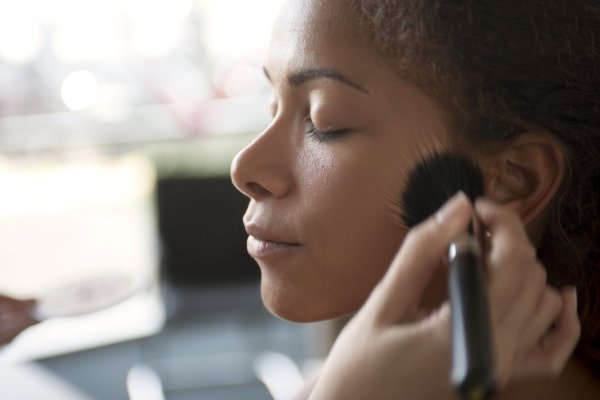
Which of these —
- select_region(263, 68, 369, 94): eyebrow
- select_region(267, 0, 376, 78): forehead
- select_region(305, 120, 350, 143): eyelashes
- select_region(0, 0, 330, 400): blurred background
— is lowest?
select_region(0, 0, 330, 400): blurred background

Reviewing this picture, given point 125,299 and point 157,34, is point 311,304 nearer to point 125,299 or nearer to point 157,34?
point 125,299

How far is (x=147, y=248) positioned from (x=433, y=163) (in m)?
2.36

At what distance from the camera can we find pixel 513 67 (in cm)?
54

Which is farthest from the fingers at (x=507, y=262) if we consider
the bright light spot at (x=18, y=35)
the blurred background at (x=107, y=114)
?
the bright light spot at (x=18, y=35)

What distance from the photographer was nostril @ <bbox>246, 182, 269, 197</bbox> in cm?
58

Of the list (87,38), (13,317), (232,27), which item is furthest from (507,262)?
(87,38)

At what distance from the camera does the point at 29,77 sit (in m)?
2.97

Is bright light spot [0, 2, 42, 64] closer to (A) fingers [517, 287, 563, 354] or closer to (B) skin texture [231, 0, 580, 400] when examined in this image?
(B) skin texture [231, 0, 580, 400]

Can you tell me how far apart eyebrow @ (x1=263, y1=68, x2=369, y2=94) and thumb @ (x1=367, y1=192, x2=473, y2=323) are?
0.16 m

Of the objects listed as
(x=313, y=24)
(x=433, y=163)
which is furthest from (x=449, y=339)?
(x=313, y=24)

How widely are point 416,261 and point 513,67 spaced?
194 mm

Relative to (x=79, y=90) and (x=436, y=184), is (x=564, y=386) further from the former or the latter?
(x=79, y=90)

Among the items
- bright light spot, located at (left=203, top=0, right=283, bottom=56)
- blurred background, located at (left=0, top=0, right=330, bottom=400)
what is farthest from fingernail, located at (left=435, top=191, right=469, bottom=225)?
bright light spot, located at (left=203, top=0, right=283, bottom=56)

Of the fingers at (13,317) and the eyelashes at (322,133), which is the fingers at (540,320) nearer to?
the eyelashes at (322,133)
